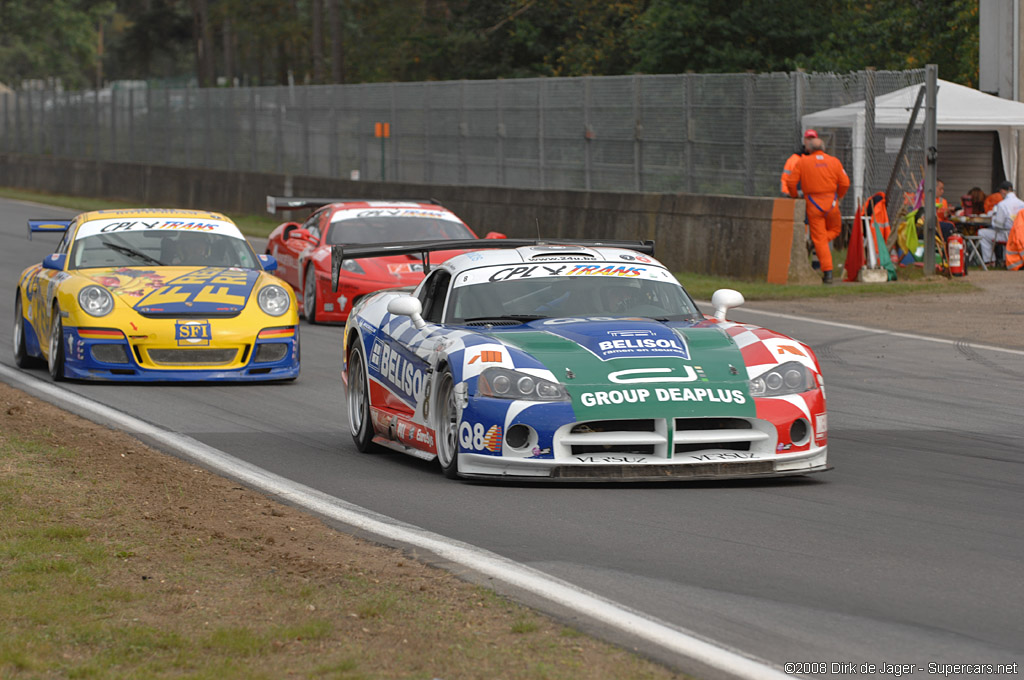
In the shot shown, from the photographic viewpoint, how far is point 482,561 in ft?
20.7

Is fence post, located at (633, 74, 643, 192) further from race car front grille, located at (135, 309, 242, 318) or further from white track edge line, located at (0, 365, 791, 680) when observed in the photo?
white track edge line, located at (0, 365, 791, 680)

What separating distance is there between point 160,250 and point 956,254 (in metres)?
12.8

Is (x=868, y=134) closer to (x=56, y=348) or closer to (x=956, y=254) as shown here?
(x=956, y=254)

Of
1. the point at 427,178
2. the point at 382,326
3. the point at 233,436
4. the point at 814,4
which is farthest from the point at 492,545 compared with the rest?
the point at 814,4

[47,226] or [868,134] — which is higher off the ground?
[868,134]

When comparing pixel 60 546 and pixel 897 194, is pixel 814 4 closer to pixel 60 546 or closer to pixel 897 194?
pixel 897 194

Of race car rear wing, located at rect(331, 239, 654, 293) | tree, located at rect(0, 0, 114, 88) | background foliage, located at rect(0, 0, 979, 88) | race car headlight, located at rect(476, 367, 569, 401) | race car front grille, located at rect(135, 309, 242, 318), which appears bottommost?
race car headlight, located at rect(476, 367, 569, 401)

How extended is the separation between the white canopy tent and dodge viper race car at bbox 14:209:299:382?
12120 mm

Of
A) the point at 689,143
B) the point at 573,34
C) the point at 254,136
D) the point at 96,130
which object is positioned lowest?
the point at 689,143

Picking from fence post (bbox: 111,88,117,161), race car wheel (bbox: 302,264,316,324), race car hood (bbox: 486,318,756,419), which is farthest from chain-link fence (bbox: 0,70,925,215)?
race car hood (bbox: 486,318,756,419)

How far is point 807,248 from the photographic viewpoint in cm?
2238

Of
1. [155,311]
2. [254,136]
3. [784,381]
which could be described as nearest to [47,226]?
[155,311]

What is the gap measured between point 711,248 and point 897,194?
3177mm

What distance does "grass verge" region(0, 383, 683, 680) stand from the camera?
486 cm
